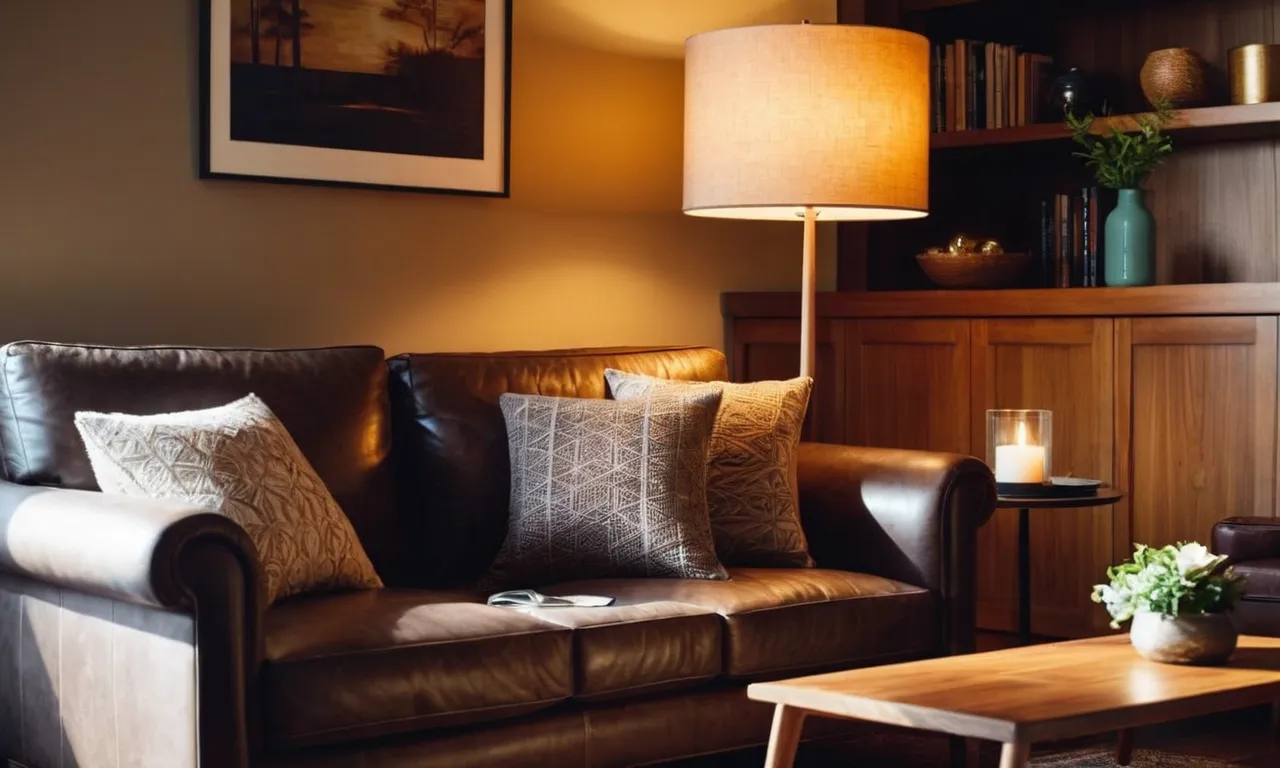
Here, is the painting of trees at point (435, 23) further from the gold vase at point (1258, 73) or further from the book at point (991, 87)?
the gold vase at point (1258, 73)

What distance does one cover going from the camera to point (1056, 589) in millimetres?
4434

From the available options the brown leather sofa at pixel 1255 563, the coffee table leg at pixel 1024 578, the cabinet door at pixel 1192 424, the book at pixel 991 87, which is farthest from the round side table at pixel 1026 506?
the book at pixel 991 87

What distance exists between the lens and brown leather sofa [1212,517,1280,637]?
3.58 metres

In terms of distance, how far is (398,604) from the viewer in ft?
9.23

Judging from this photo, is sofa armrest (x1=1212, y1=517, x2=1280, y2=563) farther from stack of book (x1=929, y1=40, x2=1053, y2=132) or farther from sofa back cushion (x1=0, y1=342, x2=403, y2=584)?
sofa back cushion (x1=0, y1=342, x2=403, y2=584)

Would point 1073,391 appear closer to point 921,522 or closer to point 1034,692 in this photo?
point 921,522

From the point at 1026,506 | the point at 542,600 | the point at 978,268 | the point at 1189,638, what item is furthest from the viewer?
the point at 978,268

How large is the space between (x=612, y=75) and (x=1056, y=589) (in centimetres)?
182

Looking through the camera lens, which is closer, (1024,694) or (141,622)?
(1024,694)

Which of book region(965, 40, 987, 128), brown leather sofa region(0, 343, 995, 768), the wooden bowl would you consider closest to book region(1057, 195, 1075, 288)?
the wooden bowl

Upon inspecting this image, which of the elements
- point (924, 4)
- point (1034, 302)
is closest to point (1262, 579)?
point (1034, 302)

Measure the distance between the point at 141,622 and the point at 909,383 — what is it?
2.62 meters

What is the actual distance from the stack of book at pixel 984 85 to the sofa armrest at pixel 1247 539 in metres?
1.47

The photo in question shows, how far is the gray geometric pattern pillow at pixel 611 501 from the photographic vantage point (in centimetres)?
317
